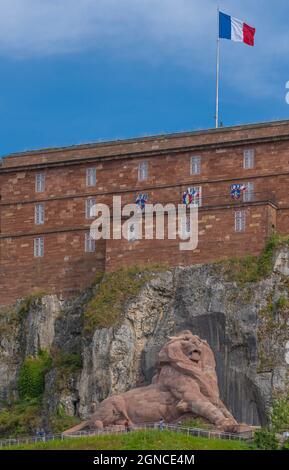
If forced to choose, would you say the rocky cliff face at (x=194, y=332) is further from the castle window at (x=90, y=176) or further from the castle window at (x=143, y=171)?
the castle window at (x=143, y=171)

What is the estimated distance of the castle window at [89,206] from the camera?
130 meters

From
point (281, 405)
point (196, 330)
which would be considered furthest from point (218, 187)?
point (281, 405)

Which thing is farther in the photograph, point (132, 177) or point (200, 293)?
point (132, 177)

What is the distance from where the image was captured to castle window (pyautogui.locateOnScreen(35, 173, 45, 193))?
132 meters

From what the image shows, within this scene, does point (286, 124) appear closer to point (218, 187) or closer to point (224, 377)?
point (218, 187)

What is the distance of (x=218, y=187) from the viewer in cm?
12650

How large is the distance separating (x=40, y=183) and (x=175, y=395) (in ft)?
96.4

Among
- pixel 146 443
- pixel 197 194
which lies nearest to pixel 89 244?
pixel 197 194

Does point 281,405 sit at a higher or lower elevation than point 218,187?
lower

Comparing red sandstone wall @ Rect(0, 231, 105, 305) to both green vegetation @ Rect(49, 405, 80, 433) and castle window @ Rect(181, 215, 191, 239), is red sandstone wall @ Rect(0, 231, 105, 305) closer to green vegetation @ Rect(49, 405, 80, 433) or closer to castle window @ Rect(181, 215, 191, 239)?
castle window @ Rect(181, 215, 191, 239)

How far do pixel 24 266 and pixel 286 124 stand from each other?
1773 cm

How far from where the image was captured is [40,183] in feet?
436

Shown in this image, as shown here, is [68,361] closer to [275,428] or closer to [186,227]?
[186,227]

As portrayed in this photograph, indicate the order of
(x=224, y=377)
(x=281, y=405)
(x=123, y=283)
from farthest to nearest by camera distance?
(x=123, y=283)
(x=224, y=377)
(x=281, y=405)
